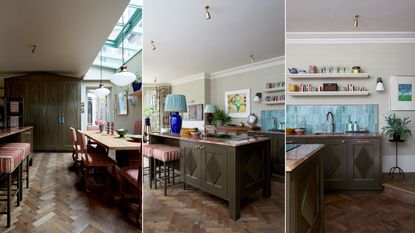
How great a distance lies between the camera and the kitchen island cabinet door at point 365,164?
2.75 m

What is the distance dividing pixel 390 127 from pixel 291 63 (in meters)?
1.45

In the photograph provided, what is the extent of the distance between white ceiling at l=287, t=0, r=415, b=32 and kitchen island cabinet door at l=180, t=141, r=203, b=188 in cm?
232

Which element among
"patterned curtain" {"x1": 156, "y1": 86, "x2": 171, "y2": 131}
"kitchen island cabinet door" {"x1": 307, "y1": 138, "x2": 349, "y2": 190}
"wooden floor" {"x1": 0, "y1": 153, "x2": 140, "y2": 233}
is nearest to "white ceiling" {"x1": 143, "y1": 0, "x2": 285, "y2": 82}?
"patterned curtain" {"x1": 156, "y1": 86, "x2": 171, "y2": 131}

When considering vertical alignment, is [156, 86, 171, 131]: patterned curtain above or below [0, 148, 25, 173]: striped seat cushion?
above

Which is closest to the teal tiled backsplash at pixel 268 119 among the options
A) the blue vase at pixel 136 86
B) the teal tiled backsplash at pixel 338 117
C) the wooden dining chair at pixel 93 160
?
the blue vase at pixel 136 86

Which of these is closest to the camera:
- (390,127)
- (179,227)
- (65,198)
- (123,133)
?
(179,227)

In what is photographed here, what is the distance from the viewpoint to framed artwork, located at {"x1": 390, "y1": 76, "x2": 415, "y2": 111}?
3273 mm

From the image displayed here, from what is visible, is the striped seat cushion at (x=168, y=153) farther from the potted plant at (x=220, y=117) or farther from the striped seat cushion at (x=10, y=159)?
the striped seat cushion at (x=10, y=159)

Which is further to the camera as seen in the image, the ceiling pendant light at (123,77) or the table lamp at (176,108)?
the ceiling pendant light at (123,77)

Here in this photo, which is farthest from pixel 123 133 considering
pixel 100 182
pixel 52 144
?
pixel 52 144

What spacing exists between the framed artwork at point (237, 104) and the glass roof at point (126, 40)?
1.11 feet

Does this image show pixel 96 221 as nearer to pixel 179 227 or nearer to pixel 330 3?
pixel 179 227

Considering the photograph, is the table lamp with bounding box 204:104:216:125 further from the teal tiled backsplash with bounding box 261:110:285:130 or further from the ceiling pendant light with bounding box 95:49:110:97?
the ceiling pendant light with bounding box 95:49:110:97

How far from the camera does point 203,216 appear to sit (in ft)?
2.75
